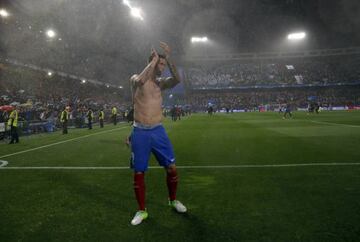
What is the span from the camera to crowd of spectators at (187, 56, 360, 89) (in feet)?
244

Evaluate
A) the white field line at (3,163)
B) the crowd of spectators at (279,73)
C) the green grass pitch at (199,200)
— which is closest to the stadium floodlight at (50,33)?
the white field line at (3,163)

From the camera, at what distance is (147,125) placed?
5.12 meters

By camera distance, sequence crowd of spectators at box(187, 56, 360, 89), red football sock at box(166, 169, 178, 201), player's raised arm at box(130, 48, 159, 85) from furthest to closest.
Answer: crowd of spectators at box(187, 56, 360, 89), red football sock at box(166, 169, 178, 201), player's raised arm at box(130, 48, 159, 85)

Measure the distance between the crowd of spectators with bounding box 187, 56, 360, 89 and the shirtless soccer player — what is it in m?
72.2

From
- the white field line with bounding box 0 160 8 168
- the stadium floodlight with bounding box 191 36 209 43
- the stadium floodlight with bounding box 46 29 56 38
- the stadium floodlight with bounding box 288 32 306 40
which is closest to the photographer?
the white field line with bounding box 0 160 8 168

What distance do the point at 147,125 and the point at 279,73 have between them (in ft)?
258

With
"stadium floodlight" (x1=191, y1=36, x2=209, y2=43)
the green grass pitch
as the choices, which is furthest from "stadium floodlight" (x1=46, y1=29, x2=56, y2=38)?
"stadium floodlight" (x1=191, y1=36, x2=209, y2=43)

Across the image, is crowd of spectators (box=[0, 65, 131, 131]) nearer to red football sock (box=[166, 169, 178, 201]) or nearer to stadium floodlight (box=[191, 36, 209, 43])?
red football sock (box=[166, 169, 178, 201])

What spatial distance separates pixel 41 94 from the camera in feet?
136

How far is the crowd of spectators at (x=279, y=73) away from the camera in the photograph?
74.5 meters

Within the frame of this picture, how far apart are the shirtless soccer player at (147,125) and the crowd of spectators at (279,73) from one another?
237ft

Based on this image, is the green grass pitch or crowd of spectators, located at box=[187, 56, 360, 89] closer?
the green grass pitch

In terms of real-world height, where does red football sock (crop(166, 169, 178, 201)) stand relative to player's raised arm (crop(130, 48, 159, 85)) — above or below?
below

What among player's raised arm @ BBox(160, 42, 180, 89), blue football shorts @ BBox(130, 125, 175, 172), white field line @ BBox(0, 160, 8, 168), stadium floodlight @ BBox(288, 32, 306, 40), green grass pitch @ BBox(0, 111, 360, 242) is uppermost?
stadium floodlight @ BBox(288, 32, 306, 40)
